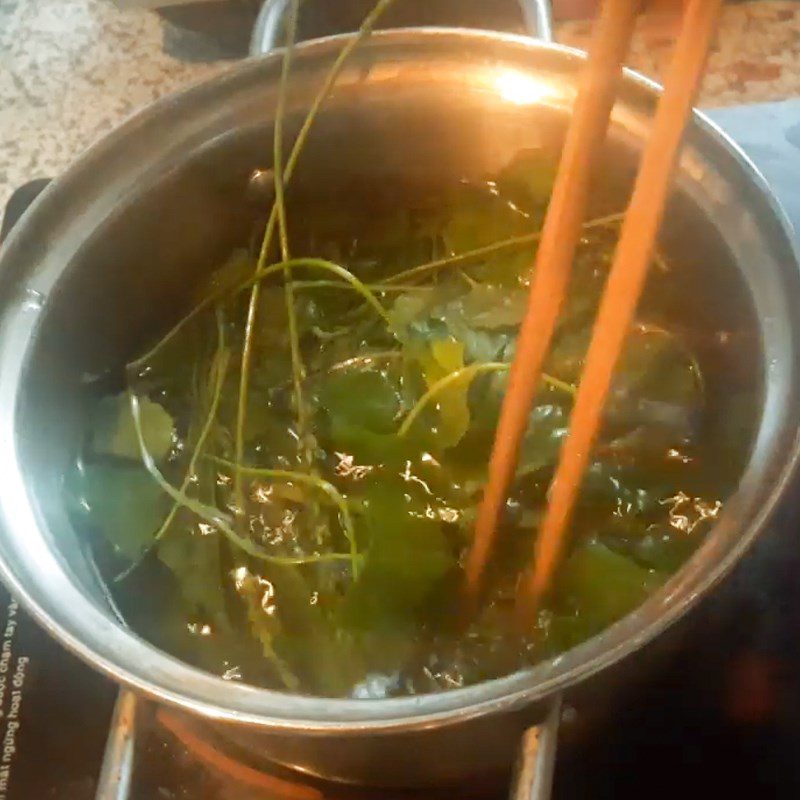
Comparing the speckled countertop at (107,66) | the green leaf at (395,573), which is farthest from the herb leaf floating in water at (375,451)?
the speckled countertop at (107,66)

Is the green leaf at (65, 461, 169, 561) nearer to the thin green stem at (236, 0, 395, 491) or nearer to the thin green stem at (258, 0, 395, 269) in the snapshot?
the thin green stem at (236, 0, 395, 491)

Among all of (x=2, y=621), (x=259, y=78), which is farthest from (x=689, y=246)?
(x=2, y=621)

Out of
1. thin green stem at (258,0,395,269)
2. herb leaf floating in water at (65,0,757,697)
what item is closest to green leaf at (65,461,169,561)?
herb leaf floating in water at (65,0,757,697)

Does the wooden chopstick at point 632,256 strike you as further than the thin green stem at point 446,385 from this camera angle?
No

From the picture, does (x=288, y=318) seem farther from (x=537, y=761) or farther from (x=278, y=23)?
(x=537, y=761)

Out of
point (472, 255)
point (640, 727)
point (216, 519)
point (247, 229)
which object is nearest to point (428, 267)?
point (472, 255)

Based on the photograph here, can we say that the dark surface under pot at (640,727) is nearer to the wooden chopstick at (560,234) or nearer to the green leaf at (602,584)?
the green leaf at (602,584)
